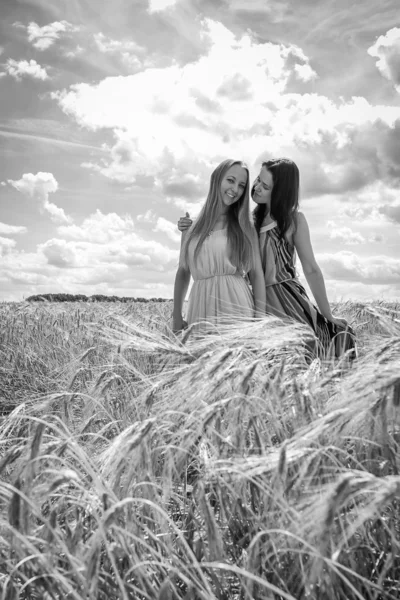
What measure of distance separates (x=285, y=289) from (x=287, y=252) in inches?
9.6

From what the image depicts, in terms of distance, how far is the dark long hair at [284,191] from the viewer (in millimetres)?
3436

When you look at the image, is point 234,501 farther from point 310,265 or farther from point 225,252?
point 310,265

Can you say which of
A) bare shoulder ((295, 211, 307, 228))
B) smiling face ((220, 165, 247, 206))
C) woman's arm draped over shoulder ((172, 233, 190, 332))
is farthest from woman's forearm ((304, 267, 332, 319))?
woman's arm draped over shoulder ((172, 233, 190, 332))

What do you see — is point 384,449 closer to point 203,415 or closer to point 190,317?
point 203,415

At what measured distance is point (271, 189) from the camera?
138 inches

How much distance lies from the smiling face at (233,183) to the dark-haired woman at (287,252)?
0.11 metres

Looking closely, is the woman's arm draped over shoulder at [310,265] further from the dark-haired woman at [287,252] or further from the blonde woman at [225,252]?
the blonde woman at [225,252]

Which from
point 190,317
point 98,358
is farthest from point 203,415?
point 98,358

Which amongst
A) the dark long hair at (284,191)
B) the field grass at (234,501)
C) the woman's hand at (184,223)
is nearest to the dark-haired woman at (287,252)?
the dark long hair at (284,191)

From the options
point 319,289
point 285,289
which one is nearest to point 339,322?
point 319,289

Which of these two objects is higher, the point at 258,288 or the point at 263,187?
the point at 263,187

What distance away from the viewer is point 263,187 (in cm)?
349

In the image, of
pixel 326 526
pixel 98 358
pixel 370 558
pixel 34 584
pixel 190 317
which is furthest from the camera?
pixel 98 358

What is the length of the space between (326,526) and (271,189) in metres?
2.67
